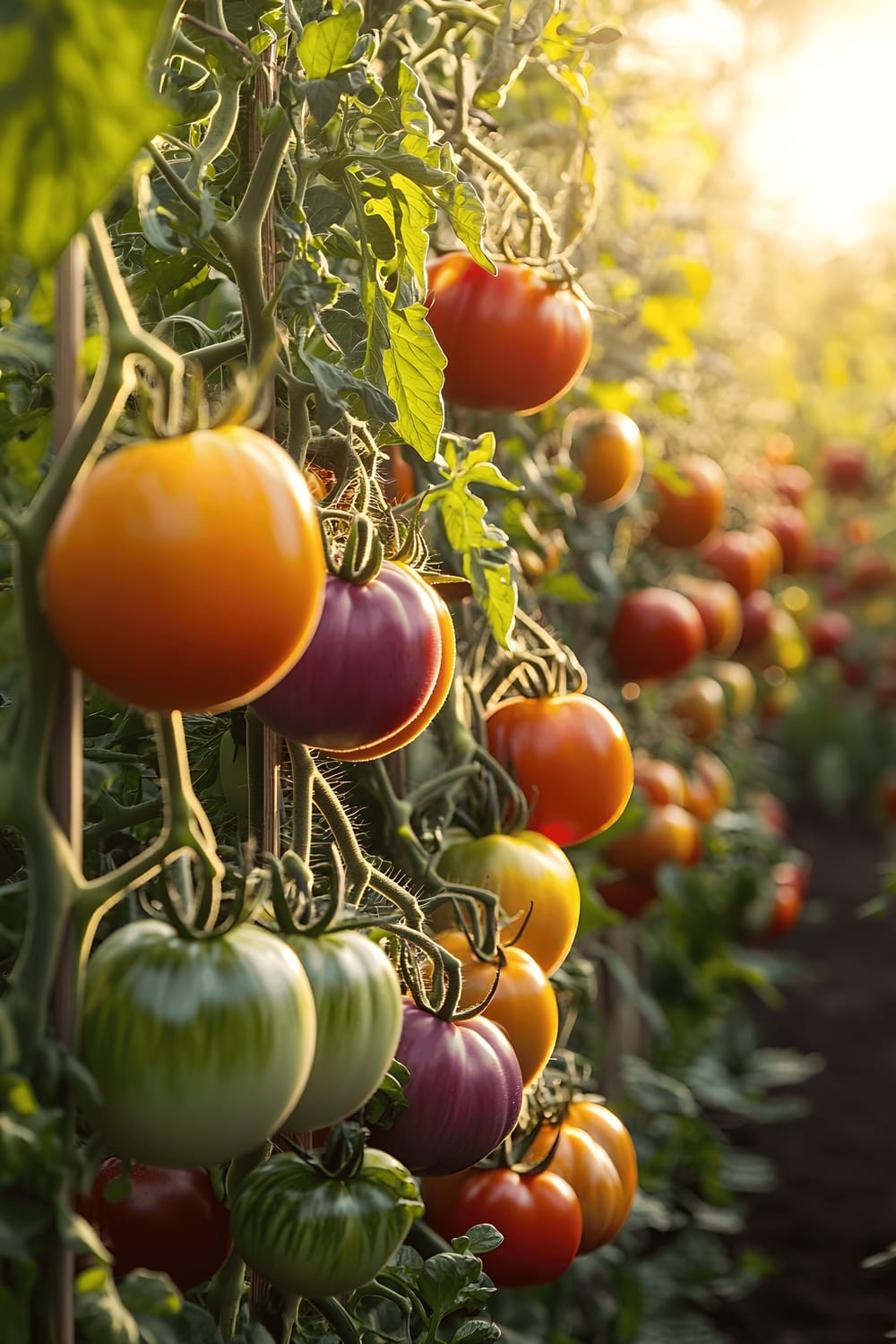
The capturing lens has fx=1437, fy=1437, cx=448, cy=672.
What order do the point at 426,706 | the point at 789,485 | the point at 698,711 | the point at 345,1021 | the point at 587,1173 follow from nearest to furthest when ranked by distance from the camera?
1. the point at 345,1021
2. the point at 426,706
3. the point at 587,1173
4. the point at 698,711
5. the point at 789,485

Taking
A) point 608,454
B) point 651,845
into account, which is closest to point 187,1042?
point 608,454

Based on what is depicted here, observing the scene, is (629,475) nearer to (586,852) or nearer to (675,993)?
(586,852)

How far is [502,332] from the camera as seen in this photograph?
45.2 inches

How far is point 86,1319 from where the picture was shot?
56cm

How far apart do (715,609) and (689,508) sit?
0.34 meters

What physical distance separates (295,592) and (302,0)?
47cm

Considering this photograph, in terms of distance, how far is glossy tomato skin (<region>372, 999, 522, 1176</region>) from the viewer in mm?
849

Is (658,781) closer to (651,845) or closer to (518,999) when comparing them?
(651,845)

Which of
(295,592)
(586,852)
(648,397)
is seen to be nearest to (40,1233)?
(295,592)

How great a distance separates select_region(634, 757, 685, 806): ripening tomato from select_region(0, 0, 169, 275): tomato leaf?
1965mm

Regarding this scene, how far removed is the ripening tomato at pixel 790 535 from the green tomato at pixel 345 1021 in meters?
3.14

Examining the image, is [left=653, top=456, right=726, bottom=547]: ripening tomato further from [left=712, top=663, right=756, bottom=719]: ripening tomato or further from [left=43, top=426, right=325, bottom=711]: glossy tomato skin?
[left=43, top=426, right=325, bottom=711]: glossy tomato skin

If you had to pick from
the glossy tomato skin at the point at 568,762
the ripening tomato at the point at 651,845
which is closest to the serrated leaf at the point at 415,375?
the glossy tomato skin at the point at 568,762

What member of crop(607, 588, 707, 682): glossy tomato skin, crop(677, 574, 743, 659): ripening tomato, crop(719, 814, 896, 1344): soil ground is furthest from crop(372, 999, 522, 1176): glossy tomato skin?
crop(677, 574, 743, 659): ripening tomato
